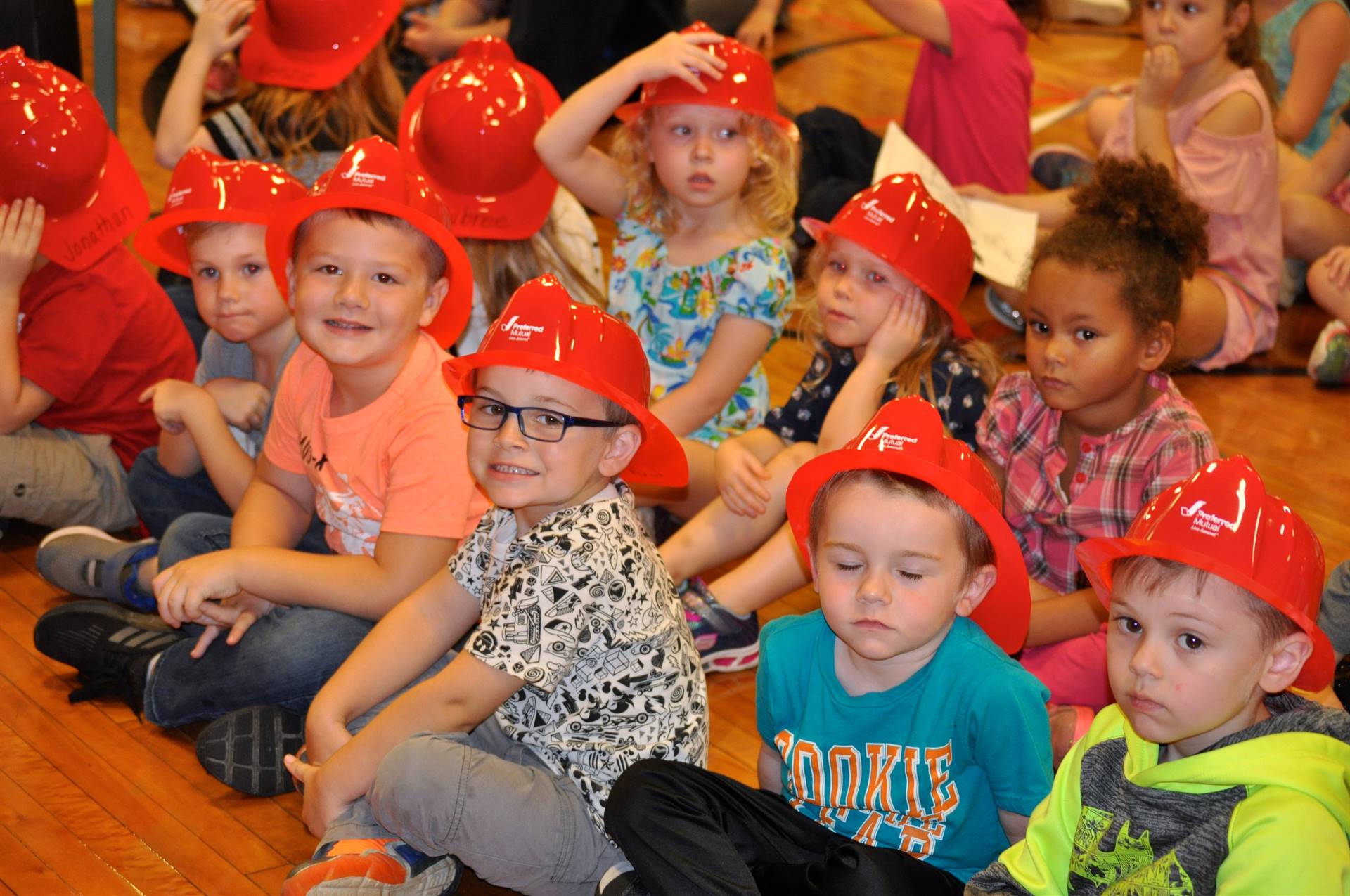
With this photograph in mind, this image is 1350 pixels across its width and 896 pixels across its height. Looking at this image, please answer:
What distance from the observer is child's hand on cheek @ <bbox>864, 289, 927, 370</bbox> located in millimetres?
2465

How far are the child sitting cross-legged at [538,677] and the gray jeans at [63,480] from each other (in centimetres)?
Answer: 100

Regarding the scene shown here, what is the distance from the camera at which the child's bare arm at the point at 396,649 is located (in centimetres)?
200

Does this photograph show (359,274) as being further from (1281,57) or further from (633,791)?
(1281,57)

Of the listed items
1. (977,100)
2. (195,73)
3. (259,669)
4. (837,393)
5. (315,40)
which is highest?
(315,40)

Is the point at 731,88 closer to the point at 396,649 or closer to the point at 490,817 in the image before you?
the point at 396,649

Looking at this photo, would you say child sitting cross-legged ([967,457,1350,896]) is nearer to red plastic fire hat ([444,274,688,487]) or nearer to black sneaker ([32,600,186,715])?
red plastic fire hat ([444,274,688,487])

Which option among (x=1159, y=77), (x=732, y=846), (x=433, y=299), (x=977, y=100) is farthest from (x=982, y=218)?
(x=732, y=846)

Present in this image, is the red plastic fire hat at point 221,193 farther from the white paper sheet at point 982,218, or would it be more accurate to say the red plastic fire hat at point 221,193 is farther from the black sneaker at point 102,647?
the white paper sheet at point 982,218

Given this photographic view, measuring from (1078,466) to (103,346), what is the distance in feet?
5.69

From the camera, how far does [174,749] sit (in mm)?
2180

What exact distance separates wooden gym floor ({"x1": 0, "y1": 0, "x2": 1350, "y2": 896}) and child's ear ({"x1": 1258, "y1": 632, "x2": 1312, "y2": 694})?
87 cm

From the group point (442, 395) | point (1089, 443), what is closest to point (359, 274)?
point (442, 395)

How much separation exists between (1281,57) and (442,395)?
304 centimetres

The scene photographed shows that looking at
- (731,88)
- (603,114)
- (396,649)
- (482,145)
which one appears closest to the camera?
(396,649)
